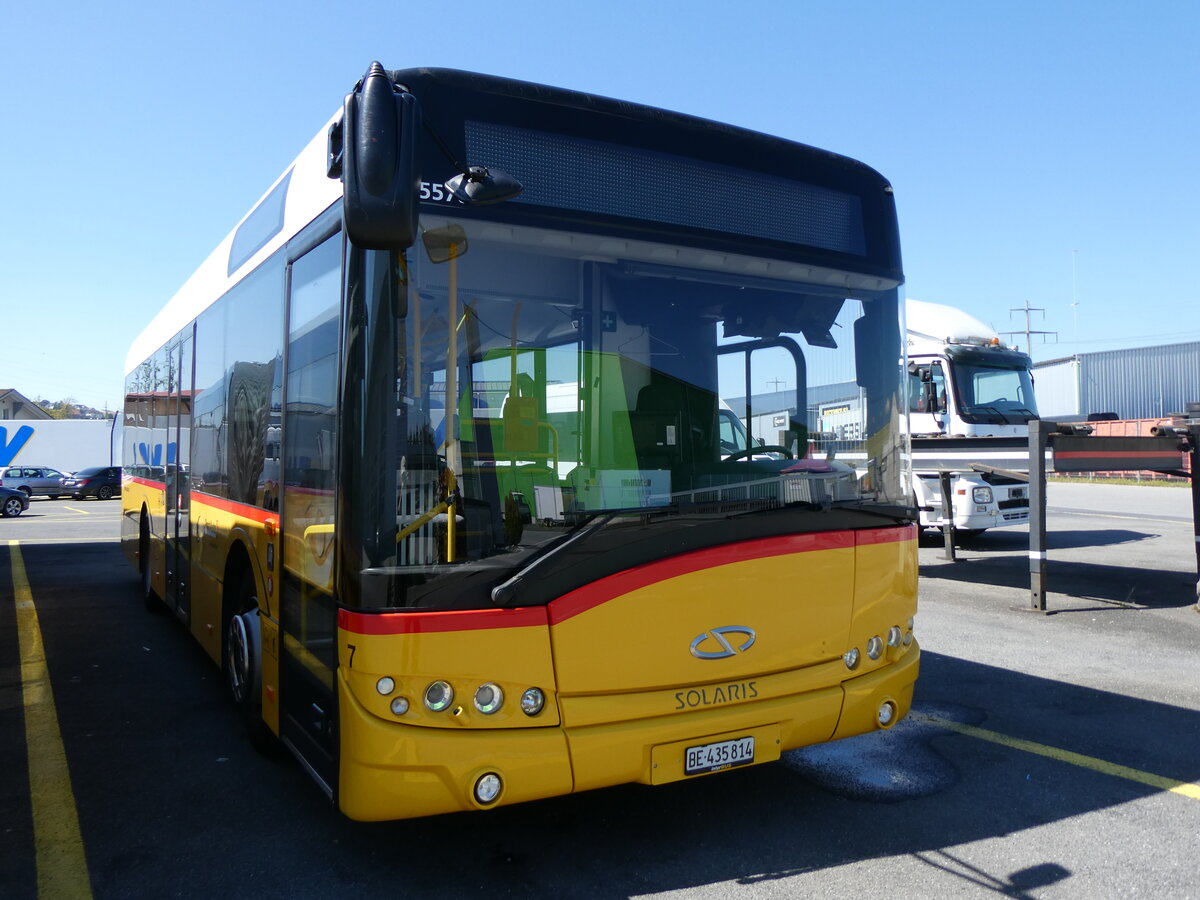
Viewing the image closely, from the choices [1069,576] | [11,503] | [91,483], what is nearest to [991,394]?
[1069,576]

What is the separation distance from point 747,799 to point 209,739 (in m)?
3.10

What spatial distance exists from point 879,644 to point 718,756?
104 centimetres

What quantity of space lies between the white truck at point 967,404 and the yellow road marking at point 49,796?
1038 cm

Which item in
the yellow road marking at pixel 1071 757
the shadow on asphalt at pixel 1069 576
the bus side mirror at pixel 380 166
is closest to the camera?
the bus side mirror at pixel 380 166

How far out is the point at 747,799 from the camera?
4254 mm

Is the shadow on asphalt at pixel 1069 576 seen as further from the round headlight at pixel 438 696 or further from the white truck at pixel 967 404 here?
the round headlight at pixel 438 696

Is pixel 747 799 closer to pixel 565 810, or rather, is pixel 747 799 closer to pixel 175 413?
pixel 565 810

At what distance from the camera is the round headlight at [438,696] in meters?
3.16

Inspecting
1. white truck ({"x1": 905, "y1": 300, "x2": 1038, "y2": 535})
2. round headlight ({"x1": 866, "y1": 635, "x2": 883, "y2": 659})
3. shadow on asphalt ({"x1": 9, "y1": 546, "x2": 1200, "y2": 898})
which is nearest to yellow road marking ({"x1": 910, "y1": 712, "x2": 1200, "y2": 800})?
shadow on asphalt ({"x1": 9, "y1": 546, "x2": 1200, "y2": 898})

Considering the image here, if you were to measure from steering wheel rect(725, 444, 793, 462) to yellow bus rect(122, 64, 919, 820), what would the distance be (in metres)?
0.01

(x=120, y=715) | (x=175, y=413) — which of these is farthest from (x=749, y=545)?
(x=175, y=413)

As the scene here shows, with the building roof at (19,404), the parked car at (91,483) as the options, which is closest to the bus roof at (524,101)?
the parked car at (91,483)

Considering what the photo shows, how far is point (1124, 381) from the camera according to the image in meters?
51.0

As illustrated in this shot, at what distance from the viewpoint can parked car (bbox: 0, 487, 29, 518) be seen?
2648 cm
